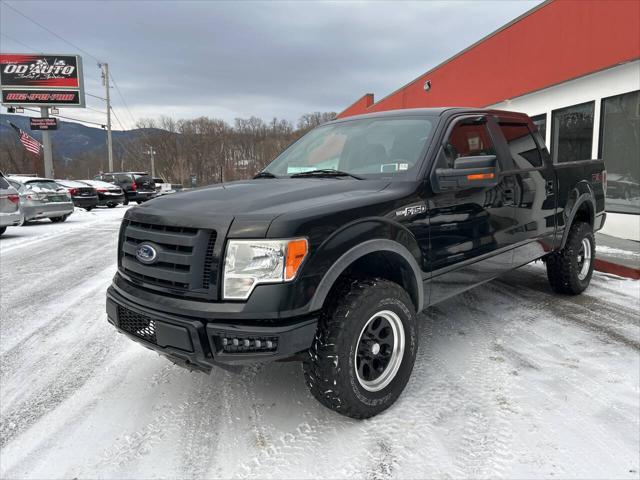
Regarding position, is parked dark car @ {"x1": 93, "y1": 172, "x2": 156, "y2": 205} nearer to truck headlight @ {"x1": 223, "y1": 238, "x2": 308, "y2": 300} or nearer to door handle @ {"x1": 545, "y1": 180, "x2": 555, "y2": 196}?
door handle @ {"x1": 545, "y1": 180, "x2": 555, "y2": 196}

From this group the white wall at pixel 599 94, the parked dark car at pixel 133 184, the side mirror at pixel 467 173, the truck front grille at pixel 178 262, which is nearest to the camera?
the truck front grille at pixel 178 262

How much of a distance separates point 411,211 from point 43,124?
4227cm

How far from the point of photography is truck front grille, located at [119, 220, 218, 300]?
2.31 m

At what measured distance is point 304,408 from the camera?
2777 millimetres

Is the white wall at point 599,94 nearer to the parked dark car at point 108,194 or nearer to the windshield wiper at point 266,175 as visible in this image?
the windshield wiper at point 266,175

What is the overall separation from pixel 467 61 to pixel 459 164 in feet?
47.8

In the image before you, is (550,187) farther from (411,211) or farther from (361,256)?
(361,256)

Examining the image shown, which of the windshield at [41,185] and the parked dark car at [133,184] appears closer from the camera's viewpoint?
the windshield at [41,185]

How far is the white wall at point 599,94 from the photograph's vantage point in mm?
8492

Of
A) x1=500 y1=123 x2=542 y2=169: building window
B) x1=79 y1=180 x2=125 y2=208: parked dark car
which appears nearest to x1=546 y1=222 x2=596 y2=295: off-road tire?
x1=500 y1=123 x2=542 y2=169: building window

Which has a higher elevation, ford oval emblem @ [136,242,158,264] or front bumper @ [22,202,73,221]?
ford oval emblem @ [136,242,158,264]

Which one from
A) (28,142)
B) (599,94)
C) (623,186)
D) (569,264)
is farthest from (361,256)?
(28,142)

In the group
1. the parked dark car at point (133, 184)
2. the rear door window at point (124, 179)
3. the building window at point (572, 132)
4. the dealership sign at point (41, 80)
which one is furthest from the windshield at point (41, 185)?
the dealership sign at point (41, 80)

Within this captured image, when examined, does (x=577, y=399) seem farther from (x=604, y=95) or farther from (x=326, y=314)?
(x=604, y=95)
